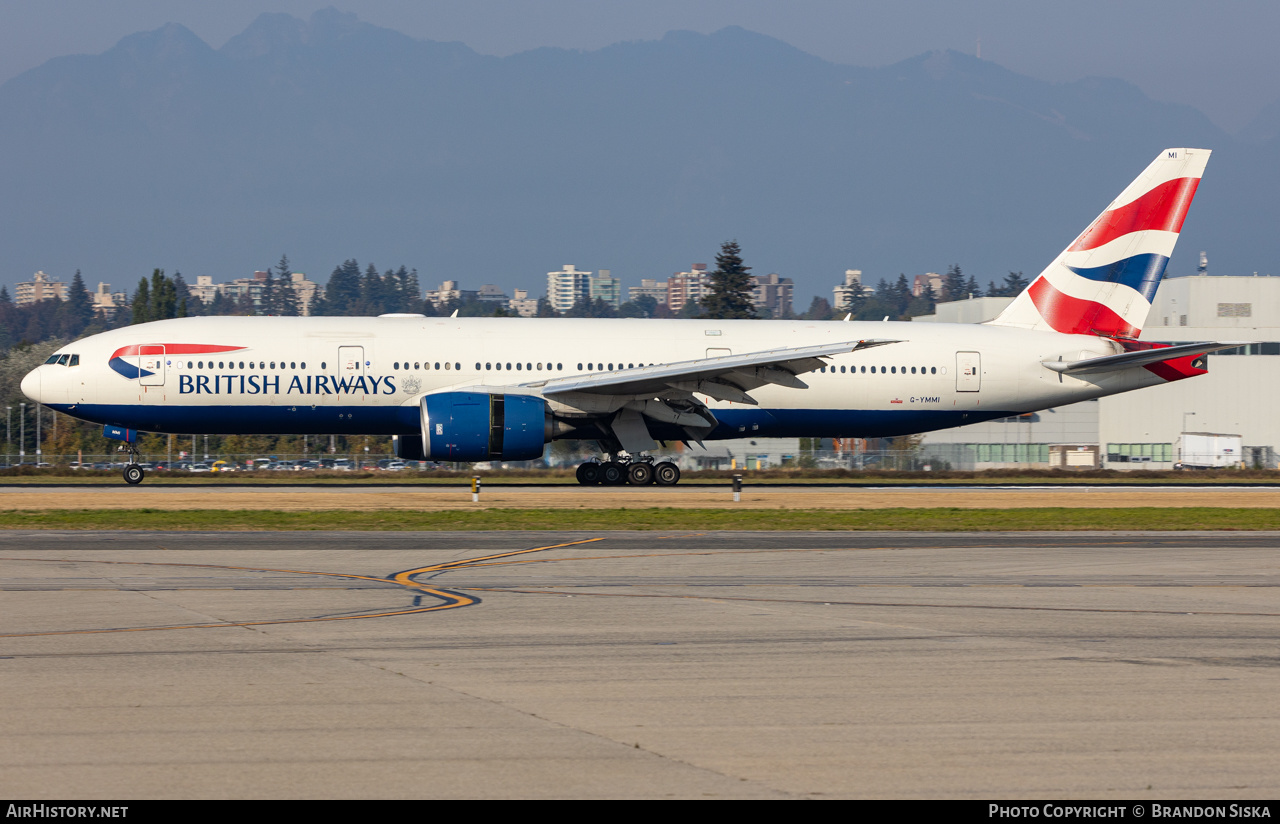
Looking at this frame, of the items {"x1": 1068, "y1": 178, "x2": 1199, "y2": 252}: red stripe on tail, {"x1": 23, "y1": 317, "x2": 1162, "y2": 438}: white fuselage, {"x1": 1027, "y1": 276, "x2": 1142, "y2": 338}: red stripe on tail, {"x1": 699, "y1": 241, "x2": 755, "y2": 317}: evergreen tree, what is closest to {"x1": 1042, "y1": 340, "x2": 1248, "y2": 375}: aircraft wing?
{"x1": 23, "y1": 317, "x2": 1162, "y2": 438}: white fuselage

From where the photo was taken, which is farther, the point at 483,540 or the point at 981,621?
the point at 483,540

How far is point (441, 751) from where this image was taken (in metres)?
7.45

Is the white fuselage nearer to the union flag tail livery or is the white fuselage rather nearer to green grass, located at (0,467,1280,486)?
the union flag tail livery

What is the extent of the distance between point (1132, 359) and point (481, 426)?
61.7ft

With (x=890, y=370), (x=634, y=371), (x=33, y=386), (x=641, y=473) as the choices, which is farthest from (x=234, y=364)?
(x=890, y=370)

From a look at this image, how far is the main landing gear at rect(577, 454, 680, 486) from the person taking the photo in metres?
35.3

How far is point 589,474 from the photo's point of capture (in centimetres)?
3603

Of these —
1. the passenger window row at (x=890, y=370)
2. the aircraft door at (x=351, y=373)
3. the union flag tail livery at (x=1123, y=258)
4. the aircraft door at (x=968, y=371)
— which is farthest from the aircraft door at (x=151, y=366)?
the union flag tail livery at (x=1123, y=258)

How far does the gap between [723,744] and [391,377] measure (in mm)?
27095

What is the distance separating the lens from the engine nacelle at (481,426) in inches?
1255

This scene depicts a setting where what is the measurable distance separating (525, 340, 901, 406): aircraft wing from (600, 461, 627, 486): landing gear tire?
9.19 ft
